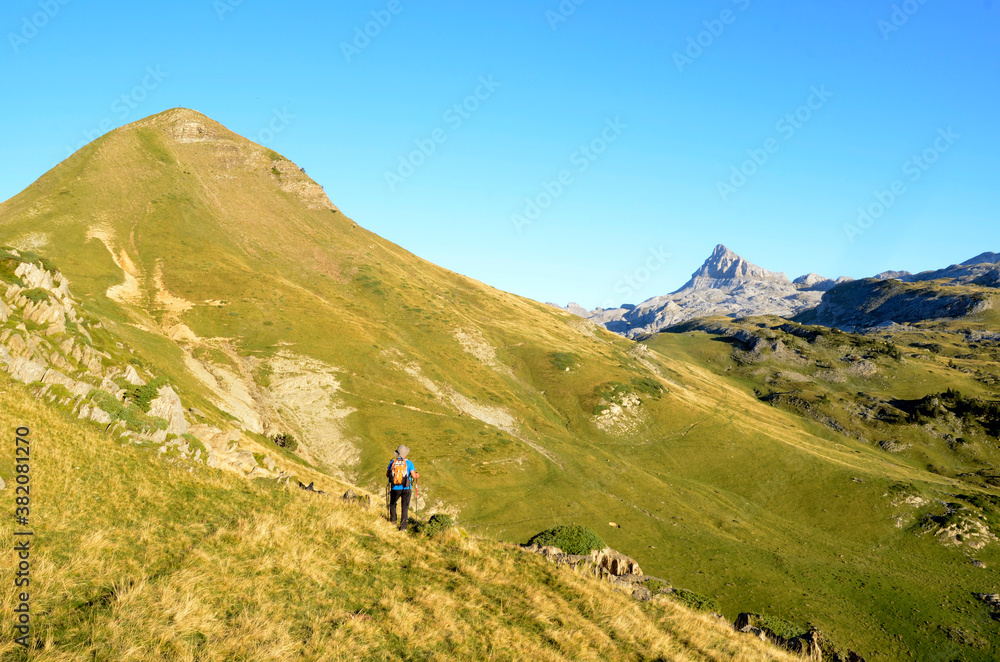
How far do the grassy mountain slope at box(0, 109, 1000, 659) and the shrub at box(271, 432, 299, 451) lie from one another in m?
3.08

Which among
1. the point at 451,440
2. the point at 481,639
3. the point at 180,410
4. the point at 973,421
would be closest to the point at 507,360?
the point at 451,440

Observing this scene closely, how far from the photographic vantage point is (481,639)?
13.0 metres

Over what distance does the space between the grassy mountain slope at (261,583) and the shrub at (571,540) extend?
7.13 metres

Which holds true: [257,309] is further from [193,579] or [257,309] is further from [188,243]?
[193,579]

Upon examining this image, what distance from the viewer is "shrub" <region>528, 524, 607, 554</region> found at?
1123 inches

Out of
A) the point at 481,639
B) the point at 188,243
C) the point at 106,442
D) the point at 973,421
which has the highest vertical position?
the point at 973,421

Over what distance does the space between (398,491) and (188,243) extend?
110 metres

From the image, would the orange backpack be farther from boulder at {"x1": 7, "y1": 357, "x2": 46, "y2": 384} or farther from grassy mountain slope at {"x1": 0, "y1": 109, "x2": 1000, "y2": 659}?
boulder at {"x1": 7, "y1": 357, "x2": 46, "y2": 384}

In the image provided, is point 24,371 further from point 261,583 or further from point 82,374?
point 261,583

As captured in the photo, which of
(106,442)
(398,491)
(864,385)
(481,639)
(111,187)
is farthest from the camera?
(864,385)

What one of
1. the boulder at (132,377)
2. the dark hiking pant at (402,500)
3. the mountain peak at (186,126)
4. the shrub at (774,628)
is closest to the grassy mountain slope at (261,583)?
the dark hiking pant at (402,500)

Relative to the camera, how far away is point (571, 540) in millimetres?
29141

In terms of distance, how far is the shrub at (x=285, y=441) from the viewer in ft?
203

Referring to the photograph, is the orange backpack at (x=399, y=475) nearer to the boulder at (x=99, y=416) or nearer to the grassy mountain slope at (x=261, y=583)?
the grassy mountain slope at (x=261, y=583)
